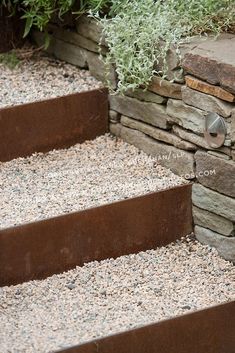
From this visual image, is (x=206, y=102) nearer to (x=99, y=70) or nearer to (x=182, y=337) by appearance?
(x=99, y=70)

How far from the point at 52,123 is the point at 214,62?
0.84 meters

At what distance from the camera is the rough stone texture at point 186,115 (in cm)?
388

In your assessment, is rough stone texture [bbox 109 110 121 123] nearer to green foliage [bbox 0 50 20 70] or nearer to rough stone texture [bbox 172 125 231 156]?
rough stone texture [bbox 172 125 231 156]

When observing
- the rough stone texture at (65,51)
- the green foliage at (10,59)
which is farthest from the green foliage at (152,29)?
the green foliage at (10,59)

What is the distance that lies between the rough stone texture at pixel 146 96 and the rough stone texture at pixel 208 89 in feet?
0.67

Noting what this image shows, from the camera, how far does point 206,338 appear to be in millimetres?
3535

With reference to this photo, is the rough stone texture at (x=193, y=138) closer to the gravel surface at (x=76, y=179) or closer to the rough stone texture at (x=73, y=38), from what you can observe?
the gravel surface at (x=76, y=179)

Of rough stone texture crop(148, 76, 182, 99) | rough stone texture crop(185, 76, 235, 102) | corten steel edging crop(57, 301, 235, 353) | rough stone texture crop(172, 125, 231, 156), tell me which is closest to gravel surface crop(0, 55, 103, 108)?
rough stone texture crop(148, 76, 182, 99)

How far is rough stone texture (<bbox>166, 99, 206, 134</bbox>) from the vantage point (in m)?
3.88

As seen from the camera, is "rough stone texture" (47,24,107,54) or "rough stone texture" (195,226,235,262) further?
"rough stone texture" (47,24,107,54)

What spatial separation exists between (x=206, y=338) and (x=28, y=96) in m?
1.32

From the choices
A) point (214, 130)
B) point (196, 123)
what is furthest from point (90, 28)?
point (214, 130)

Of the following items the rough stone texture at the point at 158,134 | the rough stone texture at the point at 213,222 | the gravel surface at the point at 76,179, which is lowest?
the rough stone texture at the point at 213,222

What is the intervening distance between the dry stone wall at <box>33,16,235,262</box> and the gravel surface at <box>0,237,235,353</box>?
133 millimetres
